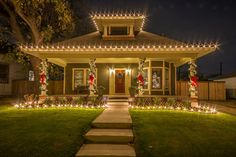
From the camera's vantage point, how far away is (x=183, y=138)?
271 inches

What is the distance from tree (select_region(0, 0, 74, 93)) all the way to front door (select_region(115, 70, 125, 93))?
6.32 meters

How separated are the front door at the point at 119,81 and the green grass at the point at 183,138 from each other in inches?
405

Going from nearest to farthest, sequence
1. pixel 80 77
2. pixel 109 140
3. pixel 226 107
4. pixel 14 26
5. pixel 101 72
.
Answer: pixel 109 140 < pixel 226 107 < pixel 101 72 < pixel 80 77 < pixel 14 26

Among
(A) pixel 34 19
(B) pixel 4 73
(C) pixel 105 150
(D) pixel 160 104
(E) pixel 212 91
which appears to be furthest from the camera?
(B) pixel 4 73

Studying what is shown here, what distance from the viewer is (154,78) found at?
17.9 meters

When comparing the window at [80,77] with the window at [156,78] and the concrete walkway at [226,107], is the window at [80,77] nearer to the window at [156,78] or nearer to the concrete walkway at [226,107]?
A: the window at [156,78]

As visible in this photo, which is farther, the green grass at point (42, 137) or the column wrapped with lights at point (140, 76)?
the column wrapped with lights at point (140, 76)

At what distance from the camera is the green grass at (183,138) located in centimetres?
581

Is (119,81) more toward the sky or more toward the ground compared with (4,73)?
more toward the ground

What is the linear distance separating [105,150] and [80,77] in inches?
572

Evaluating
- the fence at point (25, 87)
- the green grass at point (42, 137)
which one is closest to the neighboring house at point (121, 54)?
the fence at point (25, 87)

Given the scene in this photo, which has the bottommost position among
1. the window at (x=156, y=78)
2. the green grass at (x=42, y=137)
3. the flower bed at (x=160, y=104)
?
the green grass at (x=42, y=137)

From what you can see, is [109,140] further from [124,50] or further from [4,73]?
[4,73]

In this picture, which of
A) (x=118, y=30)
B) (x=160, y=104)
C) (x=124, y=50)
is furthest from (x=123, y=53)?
(x=118, y=30)
